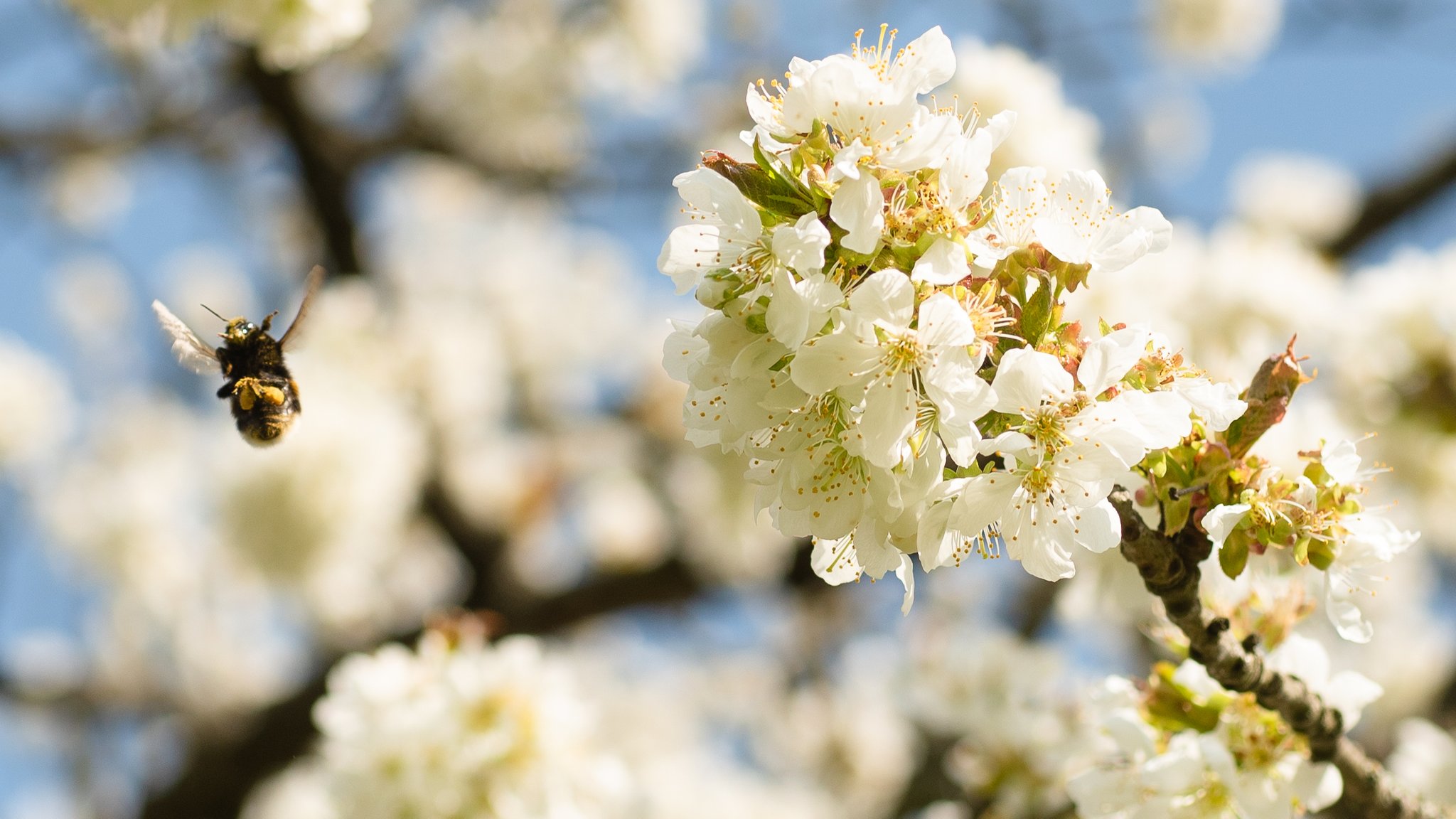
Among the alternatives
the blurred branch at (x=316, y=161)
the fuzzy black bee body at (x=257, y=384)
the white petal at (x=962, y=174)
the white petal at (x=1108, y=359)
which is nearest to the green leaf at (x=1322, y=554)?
the white petal at (x=1108, y=359)

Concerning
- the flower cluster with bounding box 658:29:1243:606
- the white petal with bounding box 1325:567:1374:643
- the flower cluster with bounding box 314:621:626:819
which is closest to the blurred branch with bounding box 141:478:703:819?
the flower cluster with bounding box 314:621:626:819

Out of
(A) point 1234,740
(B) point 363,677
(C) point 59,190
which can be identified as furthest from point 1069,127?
(C) point 59,190

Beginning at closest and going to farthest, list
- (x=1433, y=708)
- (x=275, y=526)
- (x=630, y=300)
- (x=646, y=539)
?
(x=1433, y=708)
(x=275, y=526)
(x=646, y=539)
(x=630, y=300)

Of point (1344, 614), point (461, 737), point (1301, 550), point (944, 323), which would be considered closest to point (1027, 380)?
point (944, 323)

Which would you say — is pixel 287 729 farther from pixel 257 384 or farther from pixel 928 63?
pixel 928 63

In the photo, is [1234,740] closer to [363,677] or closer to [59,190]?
[363,677]

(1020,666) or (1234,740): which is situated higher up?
(1020,666)

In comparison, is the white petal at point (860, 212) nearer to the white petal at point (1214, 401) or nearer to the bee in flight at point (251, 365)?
the white petal at point (1214, 401)
